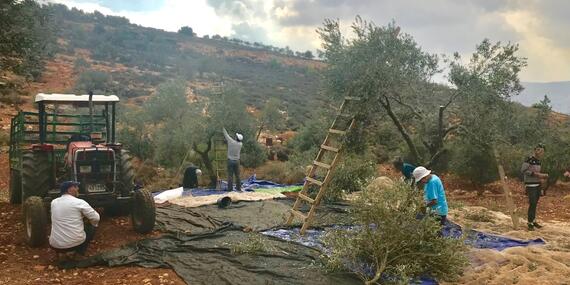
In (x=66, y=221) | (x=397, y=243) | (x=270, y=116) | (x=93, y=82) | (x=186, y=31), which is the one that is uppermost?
(x=186, y=31)

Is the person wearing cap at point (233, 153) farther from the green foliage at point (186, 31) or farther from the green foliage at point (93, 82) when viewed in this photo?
the green foliage at point (186, 31)

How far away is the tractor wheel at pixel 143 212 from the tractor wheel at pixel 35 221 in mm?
1549

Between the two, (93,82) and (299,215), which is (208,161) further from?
(93,82)

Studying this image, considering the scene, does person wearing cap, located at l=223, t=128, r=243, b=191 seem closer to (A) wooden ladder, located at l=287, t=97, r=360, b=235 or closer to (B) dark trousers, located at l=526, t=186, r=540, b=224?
Answer: (A) wooden ladder, located at l=287, t=97, r=360, b=235

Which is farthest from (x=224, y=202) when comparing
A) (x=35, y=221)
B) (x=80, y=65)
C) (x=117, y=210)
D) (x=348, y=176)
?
(x=80, y=65)

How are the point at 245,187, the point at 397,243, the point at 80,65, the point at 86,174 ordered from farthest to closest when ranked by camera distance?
the point at 80,65 → the point at 245,187 → the point at 86,174 → the point at 397,243

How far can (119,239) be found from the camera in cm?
848

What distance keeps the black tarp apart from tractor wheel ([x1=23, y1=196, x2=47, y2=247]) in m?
1.10

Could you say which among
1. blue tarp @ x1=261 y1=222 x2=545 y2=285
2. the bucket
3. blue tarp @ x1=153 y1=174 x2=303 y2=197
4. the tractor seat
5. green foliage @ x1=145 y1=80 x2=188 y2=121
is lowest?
blue tarp @ x1=153 y1=174 x2=303 y2=197

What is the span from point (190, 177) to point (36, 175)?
20.6 ft

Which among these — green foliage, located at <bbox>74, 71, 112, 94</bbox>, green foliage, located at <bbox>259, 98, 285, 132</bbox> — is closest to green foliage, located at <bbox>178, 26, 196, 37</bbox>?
green foliage, located at <bbox>74, 71, 112, 94</bbox>

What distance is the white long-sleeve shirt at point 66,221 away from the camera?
6949 millimetres

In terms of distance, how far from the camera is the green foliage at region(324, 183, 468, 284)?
21.0ft

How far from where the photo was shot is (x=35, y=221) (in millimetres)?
7641
